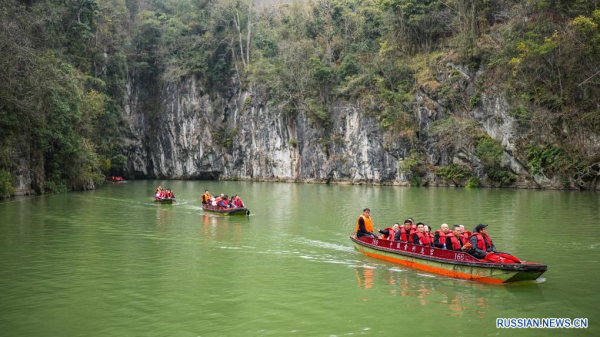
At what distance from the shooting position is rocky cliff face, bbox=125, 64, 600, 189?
4519 cm

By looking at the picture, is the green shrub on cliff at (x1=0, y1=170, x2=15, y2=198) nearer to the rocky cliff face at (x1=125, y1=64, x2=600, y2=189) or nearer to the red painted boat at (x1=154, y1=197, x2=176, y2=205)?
the red painted boat at (x1=154, y1=197, x2=176, y2=205)

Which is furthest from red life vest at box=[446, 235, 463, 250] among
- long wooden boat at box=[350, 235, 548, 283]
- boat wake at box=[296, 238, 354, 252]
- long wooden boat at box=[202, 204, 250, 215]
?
long wooden boat at box=[202, 204, 250, 215]

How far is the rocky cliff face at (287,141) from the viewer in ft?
148

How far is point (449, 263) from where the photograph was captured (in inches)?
500

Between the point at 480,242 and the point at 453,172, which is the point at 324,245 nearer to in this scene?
the point at 480,242

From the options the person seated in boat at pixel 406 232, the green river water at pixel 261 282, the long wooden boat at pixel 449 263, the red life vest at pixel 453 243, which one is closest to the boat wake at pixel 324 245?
the green river water at pixel 261 282

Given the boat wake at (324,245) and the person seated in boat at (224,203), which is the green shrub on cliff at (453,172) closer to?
the person seated in boat at (224,203)

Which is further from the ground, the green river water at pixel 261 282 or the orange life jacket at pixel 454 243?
the orange life jacket at pixel 454 243

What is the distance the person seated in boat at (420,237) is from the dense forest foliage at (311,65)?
23353 mm

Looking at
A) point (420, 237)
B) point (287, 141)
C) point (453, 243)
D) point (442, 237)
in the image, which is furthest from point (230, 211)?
point (287, 141)

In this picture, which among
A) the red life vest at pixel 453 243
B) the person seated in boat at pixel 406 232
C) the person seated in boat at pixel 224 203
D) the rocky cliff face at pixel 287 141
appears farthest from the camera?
the rocky cliff face at pixel 287 141

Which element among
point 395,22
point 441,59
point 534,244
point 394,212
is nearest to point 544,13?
point 441,59

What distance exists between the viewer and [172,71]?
2783 inches

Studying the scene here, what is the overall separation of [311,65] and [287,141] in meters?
10.3
